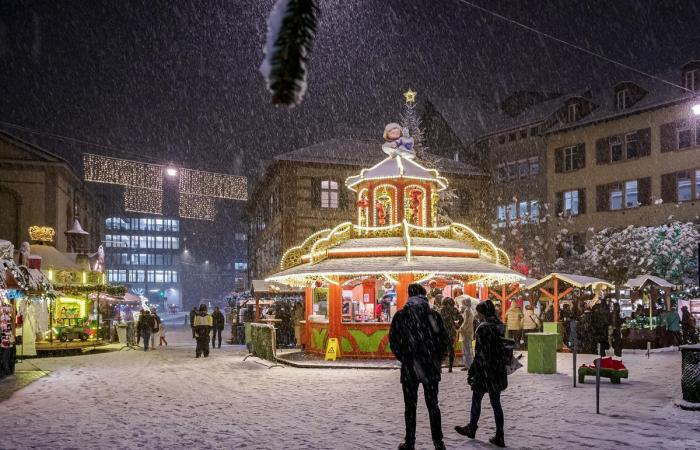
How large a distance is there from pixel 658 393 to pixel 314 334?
12.4 meters

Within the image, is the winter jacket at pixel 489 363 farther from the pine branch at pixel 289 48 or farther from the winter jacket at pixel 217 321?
the winter jacket at pixel 217 321

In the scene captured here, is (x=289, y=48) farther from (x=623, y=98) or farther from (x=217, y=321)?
(x=623, y=98)

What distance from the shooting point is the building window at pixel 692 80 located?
119 feet

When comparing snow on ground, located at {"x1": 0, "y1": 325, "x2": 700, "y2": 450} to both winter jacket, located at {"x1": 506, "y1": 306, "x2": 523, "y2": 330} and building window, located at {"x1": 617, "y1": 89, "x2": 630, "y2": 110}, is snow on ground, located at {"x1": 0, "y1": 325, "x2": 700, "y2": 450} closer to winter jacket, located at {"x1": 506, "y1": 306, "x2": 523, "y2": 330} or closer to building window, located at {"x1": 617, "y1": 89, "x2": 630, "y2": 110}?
winter jacket, located at {"x1": 506, "y1": 306, "x2": 523, "y2": 330}

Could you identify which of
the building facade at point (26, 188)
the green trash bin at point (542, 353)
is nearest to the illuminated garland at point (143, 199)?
the green trash bin at point (542, 353)

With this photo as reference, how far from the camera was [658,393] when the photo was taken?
12.9 m

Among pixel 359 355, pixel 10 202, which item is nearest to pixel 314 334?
pixel 359 355

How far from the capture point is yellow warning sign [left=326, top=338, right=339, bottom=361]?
21016mm

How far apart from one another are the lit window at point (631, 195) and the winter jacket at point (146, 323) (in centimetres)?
2531

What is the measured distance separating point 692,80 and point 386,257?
76.0 feet

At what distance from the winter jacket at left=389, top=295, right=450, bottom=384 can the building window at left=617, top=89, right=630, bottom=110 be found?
35102 millimetres

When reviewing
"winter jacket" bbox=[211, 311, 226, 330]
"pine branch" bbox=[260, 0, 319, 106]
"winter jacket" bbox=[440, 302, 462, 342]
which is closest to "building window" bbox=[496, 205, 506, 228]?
"winter jacket" bbox=[211, 311, 226, 330]

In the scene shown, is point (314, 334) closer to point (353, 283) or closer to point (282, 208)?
point (353, 283)

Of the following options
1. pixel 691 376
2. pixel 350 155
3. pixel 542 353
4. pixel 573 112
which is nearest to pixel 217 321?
pixel 350 155
